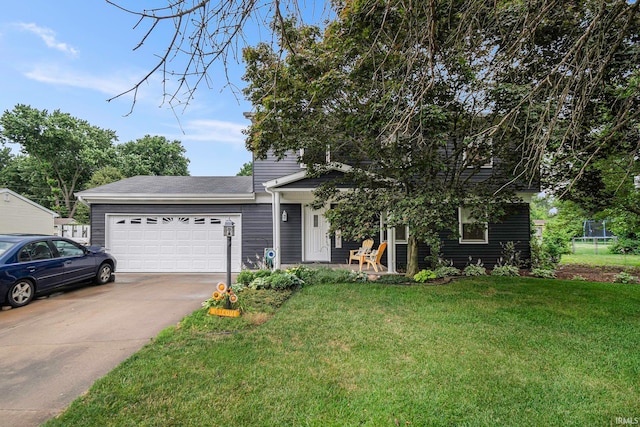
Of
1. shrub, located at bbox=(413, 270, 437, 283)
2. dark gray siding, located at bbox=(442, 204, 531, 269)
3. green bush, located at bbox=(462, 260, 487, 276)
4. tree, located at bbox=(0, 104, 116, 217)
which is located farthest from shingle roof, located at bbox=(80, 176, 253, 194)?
tree, located at bbox=(0, 104, 116, 217)

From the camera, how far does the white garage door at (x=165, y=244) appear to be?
30.8 ft

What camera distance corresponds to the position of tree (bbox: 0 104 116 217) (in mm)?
22969

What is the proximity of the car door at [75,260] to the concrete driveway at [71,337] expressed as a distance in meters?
0.35

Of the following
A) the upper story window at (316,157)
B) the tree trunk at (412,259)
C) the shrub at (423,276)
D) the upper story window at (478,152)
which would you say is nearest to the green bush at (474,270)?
the shrub at (423,276)

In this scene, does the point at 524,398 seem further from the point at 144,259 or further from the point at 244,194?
the point at 144,259

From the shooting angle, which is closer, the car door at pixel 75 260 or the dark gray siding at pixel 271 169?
the car door at pixel 75 260

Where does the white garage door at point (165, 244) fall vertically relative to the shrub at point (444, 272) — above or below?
above

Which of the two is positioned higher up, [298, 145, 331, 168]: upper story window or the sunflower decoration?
[298, 145, 331, 168]: upper story window

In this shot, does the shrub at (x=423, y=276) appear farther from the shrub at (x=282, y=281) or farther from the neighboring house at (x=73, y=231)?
the neighboring house at (x=73, y=231)

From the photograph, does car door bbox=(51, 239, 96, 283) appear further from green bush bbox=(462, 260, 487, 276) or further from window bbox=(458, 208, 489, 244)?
window bbox=(458, 208, 489, 244)

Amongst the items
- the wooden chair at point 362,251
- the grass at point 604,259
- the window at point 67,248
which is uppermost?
the window at point 67,248

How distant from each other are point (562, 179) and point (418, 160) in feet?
10.4

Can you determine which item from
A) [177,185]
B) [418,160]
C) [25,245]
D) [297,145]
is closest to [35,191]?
[177,185]

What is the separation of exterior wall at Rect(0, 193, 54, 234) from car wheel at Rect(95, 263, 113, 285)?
488 inches
